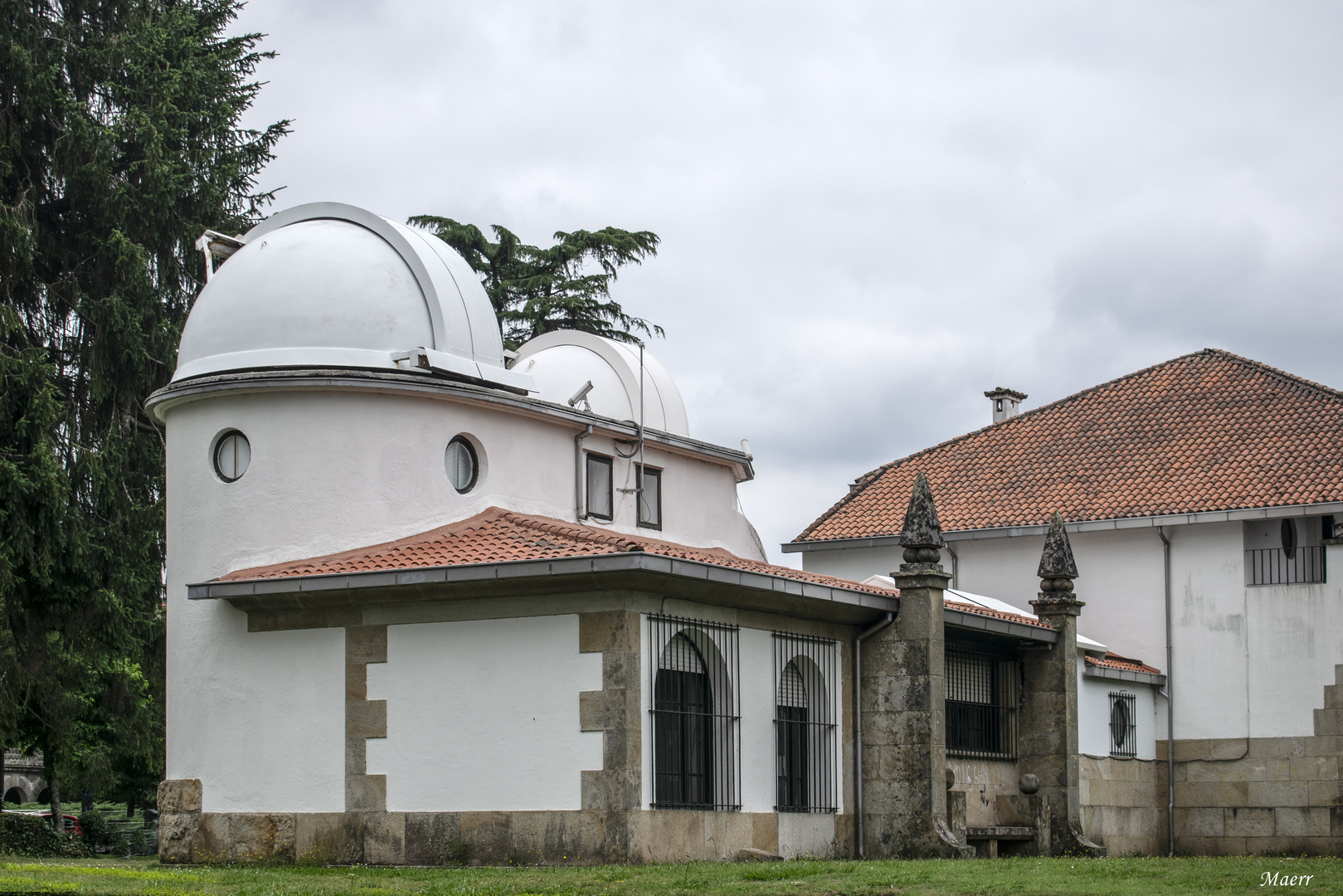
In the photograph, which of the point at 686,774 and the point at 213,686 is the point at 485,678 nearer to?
the point at 686,774

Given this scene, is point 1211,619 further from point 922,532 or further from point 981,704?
point 922,532

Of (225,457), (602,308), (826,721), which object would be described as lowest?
(826,721)

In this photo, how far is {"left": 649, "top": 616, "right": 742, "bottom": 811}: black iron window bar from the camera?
17.2 metres

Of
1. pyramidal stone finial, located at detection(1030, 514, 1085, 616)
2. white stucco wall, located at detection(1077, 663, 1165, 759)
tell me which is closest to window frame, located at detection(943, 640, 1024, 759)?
pyramidal stone finial, located at detection(1030, 514, 1085, 616)

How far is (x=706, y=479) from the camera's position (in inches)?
1008

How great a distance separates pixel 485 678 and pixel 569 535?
7.03 ft

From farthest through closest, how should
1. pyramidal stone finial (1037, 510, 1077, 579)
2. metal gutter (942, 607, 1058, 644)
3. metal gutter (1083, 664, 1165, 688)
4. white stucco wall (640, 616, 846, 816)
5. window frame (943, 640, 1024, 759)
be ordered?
metal gutter (1083, 664, 1165, 688)
pyramidal stone finial (1037, 510, 1077, 579)
window frame (943, 640, 1024, 759)
metal gutter (942, 607, 1058, 644)
white stucco wall (640, 616, 846, 816)

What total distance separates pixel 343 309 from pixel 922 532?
801cm

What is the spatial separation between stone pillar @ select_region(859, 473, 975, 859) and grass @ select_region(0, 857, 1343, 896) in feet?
7.84

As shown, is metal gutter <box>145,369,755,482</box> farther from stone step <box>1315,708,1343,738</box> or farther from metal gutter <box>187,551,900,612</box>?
stone step <box>1315,708,1343,738</box>

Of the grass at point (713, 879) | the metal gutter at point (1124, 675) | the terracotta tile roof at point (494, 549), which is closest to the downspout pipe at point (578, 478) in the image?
the terracotta tile roof at point (494, 549)

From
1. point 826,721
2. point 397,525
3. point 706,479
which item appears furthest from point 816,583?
point 706,479

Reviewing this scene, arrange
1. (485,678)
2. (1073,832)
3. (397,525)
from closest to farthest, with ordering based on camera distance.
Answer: (485,678)
(397,525)
(1073,832)

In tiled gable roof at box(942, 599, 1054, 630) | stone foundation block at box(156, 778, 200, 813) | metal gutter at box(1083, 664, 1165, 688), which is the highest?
tiled gable roof at box(942, 599, 1054, 630)
